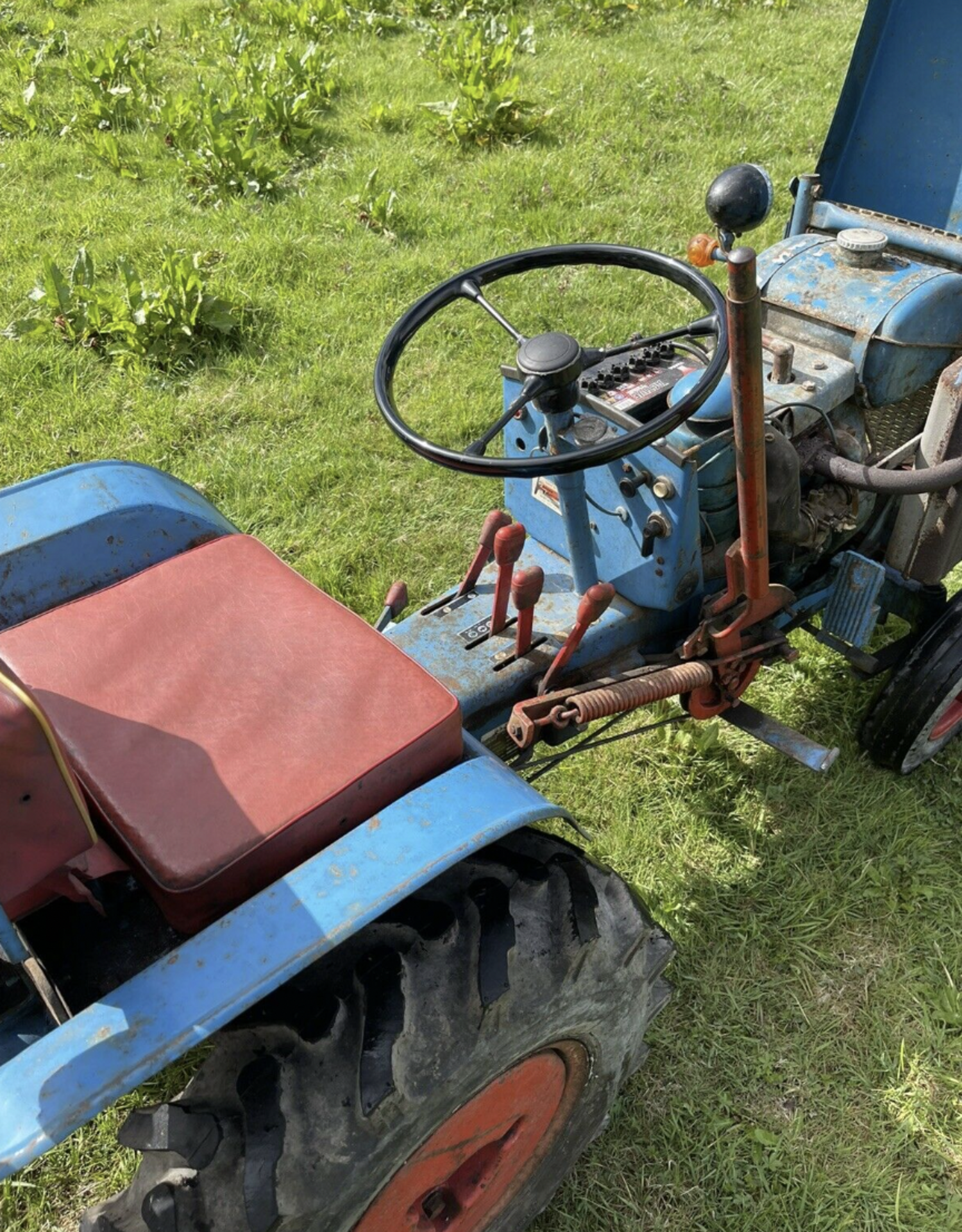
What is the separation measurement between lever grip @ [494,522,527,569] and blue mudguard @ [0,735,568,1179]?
0.54m

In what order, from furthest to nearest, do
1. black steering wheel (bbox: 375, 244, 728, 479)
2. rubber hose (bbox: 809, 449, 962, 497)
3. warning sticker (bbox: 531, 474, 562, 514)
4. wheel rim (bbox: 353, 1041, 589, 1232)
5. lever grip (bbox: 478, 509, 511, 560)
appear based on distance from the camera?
warning sticker (bbox: 531, 474, 562, 514) → rubber hose (bbox: 809, 449, 962, 497) → lever grip (bbox: 478, 509, 511, 560) → black steering wheel (bbox: 375, 244, 728, 479) → wheel rim (bbox: 353, 1041, 589, 1232)

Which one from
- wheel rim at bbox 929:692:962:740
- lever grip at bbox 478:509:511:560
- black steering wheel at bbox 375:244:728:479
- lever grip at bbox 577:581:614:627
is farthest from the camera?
wheel rim at bbox 929:692:962:740

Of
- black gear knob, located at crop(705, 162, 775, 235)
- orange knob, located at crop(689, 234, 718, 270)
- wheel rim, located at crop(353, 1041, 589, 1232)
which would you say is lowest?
wheel rim, located at crop(353, 1041, 589, 1232)

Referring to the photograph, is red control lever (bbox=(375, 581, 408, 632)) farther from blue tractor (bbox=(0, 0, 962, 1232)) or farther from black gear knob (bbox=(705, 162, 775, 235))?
black gear knob (bbox=(705, 162, 775, 235))

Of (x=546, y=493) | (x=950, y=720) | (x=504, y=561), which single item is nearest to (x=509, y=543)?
(x=504, y=561)

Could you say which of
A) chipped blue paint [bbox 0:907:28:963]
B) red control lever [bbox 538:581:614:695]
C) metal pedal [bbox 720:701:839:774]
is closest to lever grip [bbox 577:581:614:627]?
red control lever [bbox 538:581:614:695]

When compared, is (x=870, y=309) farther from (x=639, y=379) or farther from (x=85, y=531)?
(x=85, y=531)

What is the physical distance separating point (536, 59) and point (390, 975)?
685cm

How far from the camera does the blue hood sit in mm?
2734

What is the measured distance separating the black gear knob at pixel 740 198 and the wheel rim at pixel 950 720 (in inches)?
55.9

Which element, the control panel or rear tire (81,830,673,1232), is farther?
the control panel

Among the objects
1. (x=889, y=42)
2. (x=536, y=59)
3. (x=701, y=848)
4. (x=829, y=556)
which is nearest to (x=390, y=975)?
(x=701, y=848)

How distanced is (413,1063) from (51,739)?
660 mm

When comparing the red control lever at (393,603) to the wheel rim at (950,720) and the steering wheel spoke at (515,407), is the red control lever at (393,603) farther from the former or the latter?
the wheel rim at (950,720)
